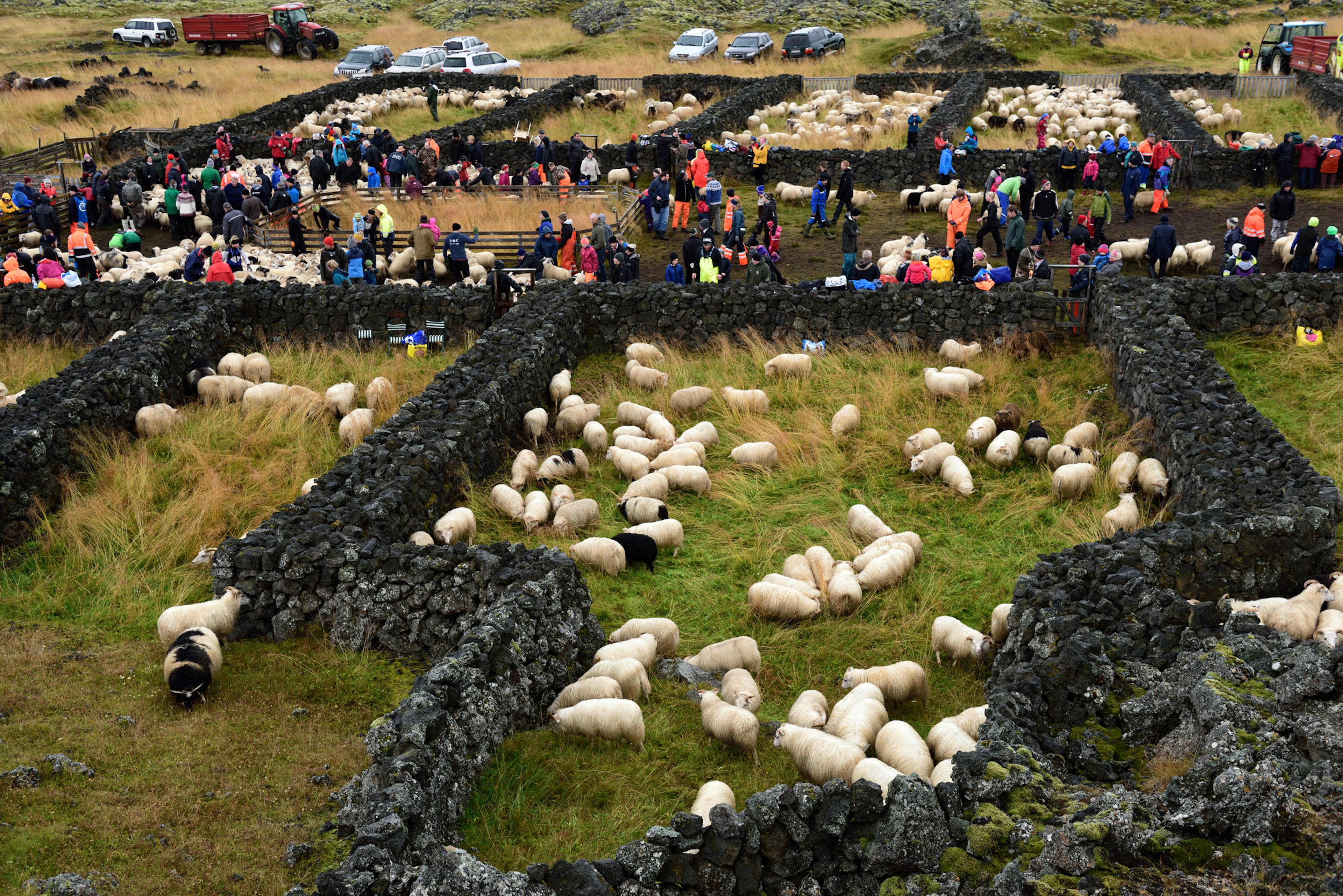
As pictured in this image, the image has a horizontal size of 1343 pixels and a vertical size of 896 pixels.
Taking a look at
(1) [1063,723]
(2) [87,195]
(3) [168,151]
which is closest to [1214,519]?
(1) [1063,723]

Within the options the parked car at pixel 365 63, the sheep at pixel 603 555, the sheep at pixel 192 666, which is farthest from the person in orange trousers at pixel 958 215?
the parked car at pixel 365 63

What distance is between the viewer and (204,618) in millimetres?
10820

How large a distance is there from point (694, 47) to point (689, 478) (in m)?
Result: 39.1

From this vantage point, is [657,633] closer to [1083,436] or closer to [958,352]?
[1083,436]

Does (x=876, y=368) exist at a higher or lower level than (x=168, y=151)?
lower

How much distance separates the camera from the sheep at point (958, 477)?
45.6 ft

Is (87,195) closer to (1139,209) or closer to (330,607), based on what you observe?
(330,607)

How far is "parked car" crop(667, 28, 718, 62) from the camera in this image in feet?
159

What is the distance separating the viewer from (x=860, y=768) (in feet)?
27.9

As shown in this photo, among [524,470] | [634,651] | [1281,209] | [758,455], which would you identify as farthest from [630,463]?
[1281,209]

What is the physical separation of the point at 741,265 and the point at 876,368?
19.7ft

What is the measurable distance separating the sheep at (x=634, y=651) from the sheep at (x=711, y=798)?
80.7 inches

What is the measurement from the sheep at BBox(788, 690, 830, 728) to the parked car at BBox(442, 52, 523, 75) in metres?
40.2

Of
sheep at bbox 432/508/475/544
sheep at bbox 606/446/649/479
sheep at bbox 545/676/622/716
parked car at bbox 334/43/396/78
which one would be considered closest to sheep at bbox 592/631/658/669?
sheep at bbox 545/676/622/716
